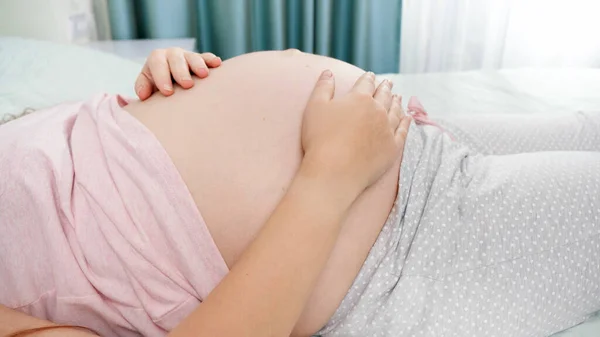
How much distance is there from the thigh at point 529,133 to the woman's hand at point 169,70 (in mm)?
507

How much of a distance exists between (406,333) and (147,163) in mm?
418

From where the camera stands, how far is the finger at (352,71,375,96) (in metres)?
0.82

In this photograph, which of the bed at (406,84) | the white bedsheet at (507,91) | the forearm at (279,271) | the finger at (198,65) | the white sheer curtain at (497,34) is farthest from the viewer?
the white sheer curtain at (497,34)

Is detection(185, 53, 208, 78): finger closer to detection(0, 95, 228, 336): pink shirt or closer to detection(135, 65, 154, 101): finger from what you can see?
detection(135, 65, 154, 101): finger

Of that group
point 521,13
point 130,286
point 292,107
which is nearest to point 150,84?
point 292,107

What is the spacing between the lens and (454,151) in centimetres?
88

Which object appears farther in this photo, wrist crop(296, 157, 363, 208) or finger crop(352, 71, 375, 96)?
finger crop(352, 71, 375, 96)

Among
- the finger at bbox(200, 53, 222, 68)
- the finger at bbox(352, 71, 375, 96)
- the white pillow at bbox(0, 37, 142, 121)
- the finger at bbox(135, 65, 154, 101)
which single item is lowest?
the white pillow at bbox(0, 37, 142, 121)

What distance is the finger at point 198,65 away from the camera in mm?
893

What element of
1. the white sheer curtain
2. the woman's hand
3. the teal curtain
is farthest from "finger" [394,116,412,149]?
the white sheer curtain

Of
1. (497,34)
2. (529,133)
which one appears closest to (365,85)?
(529,133)

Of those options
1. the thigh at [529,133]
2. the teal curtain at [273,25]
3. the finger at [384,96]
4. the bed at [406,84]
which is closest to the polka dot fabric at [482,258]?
the finger at [384,96]

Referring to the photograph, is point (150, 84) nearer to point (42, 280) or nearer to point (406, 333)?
point (42, 280)

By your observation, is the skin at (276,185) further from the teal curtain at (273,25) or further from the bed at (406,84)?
the teal curtain at (273,25)
